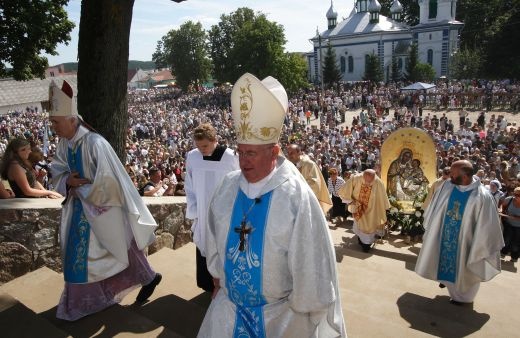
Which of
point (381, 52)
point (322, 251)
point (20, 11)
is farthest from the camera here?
point (381, 52)

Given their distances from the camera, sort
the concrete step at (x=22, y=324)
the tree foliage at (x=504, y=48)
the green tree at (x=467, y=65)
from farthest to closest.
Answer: the green tree at (x=467, y=65)
the tree foliage at (x=504, y=48)
the concrete step at (x=22, y=324)

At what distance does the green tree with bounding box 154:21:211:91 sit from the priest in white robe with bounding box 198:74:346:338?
5723 cm

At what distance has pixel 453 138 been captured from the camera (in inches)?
666

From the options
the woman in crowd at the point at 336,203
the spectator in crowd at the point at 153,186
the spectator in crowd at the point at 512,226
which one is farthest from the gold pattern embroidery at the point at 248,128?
the woman in crowd at the point at 336,203

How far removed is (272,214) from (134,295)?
218 cm

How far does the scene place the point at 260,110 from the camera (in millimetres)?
2412

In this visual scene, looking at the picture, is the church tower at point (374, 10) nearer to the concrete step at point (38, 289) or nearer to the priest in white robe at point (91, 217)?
the priest in white robe at point (91, 217)

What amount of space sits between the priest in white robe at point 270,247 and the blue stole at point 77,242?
1.33m

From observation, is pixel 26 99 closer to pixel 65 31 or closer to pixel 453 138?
pixel 65 31

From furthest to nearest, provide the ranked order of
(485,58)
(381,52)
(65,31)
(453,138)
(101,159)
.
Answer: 1. (381,52)
2. (485,58)
3. (453,138)
4. (65,31)
5. (101,159)

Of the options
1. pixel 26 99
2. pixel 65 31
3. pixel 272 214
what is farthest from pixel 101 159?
pixel 26 99

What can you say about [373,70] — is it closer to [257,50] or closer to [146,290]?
[257,50]

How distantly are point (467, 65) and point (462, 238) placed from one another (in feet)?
133

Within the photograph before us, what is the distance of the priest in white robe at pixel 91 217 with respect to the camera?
3.29 meters
